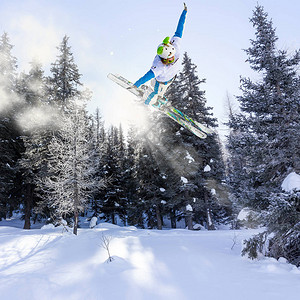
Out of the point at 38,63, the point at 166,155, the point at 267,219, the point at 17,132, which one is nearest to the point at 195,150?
the point at 166,155

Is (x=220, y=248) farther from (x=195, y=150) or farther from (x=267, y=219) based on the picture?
(x=195, y=150)

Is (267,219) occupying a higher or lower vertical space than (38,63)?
lower

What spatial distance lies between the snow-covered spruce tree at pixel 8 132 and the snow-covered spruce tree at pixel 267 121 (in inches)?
700

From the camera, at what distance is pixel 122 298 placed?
369cm

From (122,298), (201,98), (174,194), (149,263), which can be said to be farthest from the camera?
(201,98)

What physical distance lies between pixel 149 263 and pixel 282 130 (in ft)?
22.9

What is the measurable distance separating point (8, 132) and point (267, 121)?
822 inches

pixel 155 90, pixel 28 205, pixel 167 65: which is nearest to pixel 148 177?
pixel 28 205

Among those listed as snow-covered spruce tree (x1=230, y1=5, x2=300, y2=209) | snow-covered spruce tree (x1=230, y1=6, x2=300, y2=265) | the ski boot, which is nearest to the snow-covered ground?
snow-covered spruce tree (x1=230, y1=6, x2=300, y2=265)

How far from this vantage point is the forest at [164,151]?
24.1ft

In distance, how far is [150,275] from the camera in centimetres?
466

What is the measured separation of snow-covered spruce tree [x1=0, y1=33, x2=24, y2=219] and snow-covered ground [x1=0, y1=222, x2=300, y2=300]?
11011 mm

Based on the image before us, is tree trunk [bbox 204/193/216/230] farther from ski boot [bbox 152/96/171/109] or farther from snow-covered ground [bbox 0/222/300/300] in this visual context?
ski boot [bbox 152/96/171/109]

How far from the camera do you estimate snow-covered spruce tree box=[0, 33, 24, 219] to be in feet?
52.2
